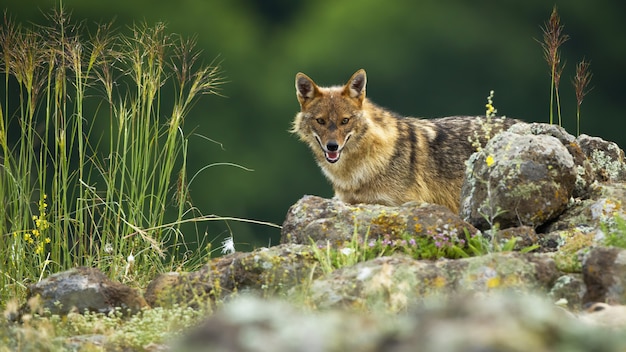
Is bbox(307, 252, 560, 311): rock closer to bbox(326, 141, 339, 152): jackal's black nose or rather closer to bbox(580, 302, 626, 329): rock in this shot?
bbox(580, 302, 626, 329): rock

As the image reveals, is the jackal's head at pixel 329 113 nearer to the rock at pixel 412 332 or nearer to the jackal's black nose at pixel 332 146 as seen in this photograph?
the jackal's black nose at pixel 332 146

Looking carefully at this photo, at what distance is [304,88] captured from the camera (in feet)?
24.7

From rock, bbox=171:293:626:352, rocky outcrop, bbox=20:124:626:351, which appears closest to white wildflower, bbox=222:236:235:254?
rocky outcrop, bbox=20:124:626:351

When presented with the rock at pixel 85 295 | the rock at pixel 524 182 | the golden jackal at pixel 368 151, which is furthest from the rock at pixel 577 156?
the rock at pixel 85 295

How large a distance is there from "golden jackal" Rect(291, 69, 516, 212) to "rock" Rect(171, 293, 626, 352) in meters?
5.15

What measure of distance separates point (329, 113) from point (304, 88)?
35 centimetres

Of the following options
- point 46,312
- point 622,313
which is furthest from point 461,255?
point 46,312

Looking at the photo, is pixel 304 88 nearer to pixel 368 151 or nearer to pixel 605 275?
pixel 368 151

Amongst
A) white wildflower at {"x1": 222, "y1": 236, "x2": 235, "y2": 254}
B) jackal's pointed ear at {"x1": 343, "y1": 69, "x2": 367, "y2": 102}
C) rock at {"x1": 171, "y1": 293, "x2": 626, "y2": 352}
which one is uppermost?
jackal's pointed ear at {"x1": 343, "y1": 69, "x2": 367, "y2": 102}

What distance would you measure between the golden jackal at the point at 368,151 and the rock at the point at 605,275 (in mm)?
3326

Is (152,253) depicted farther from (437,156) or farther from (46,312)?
(437,156)

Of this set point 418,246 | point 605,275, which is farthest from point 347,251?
point 605,275

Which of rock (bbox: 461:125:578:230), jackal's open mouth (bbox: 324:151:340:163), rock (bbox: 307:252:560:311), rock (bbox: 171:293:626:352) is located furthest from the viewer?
jackal's open mouth (bbox: 324:151:340:163)

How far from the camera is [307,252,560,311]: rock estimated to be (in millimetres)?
3955
